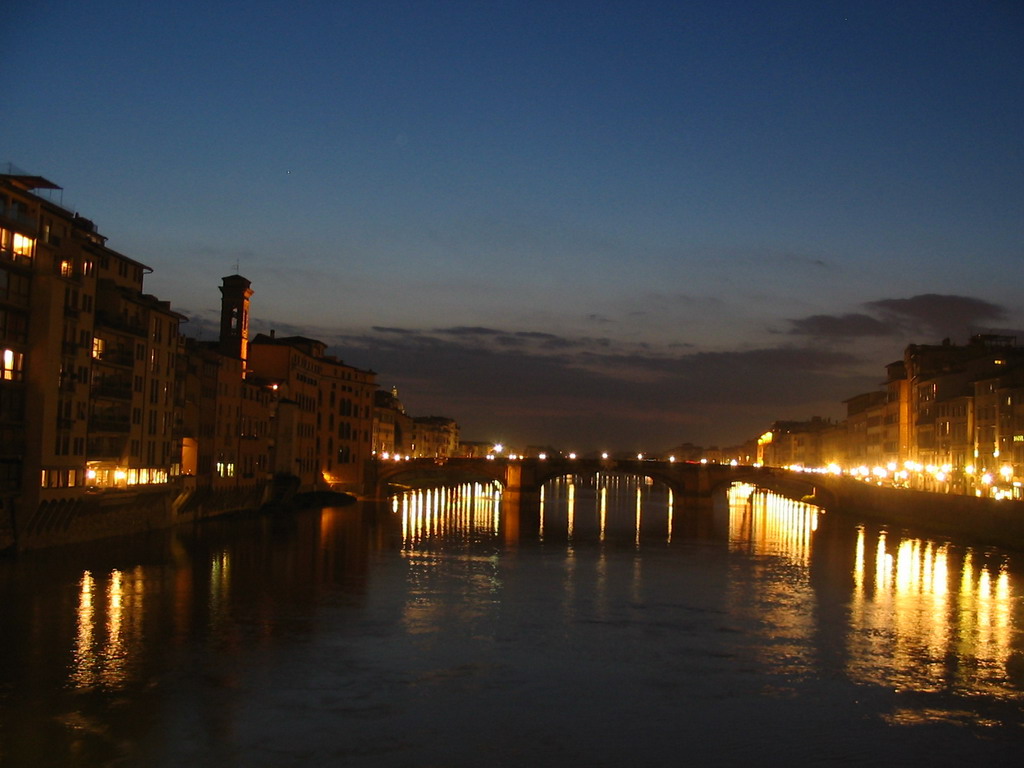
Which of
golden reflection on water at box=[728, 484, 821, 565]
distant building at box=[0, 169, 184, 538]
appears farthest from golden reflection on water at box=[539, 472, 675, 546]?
distant building at box=[0, 169, 184, 538]

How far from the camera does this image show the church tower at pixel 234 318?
8438 cm

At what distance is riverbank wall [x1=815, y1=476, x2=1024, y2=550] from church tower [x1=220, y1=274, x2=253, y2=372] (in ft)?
172

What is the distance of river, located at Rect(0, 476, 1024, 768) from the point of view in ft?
66.9

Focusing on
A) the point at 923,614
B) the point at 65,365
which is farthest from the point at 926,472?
the point at 65,365

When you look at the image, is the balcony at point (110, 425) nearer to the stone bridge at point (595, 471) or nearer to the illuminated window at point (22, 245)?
the illuminated window at point (22, 245)

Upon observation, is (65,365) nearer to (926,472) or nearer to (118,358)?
(118,358)

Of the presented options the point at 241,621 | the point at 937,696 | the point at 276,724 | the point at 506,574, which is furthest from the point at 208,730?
the point at 506,574

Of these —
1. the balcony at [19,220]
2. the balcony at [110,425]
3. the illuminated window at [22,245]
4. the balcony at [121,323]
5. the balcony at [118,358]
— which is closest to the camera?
the balcony at [19,220]

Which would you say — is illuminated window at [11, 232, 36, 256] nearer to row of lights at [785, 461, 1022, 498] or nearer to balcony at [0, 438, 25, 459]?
balcony at [0, 438, 25, 459]

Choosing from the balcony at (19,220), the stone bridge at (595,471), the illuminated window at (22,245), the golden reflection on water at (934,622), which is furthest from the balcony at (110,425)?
the stone bridge at (595,471)

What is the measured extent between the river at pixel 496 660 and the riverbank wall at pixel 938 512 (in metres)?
7.03

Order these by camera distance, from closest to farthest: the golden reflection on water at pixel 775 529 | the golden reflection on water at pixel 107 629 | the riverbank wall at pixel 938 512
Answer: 1. the golden reflection on water at pixel 107 629
2. the riverbank wall at pixel 938 512
3. the golden reflection on water at pixel 775 529

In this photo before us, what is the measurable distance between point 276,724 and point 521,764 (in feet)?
17.2

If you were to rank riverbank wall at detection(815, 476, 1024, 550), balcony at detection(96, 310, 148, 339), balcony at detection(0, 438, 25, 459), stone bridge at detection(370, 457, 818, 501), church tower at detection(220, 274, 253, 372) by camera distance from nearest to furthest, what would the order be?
1. balcony at detection(0, 438, 25, 459)
2. balcony at detection(96, 310, 148, 339)
3. riverbank wall at detection(815, 476, 1024, 550)
4. church tower at detection(220, 274, 253, 372)
5. stone bridge at detection(370, 457, 818, 501)
